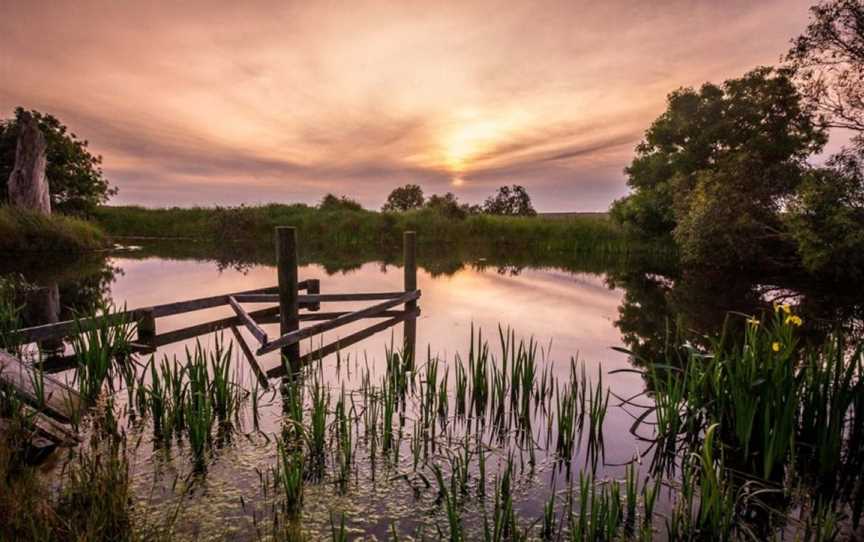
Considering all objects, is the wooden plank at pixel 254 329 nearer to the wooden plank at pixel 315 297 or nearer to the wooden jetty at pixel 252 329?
the wooden jetty at pixel 252 329

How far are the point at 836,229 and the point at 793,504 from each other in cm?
1837

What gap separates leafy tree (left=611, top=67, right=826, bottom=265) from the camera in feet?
67.9

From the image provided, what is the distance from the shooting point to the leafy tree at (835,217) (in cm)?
1630

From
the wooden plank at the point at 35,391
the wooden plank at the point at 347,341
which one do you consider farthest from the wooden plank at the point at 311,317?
the wooden plank at the point at 35,391

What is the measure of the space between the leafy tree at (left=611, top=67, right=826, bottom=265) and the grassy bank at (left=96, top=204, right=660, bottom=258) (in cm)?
347

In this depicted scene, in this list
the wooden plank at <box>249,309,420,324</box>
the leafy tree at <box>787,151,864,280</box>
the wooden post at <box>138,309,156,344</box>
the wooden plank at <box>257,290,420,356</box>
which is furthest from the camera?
the leafy tree at <box>787,151,864,280</box>

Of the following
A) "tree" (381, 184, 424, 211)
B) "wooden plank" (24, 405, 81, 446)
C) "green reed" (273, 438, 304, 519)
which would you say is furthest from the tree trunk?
"tree" (381, 184, 424, 211)

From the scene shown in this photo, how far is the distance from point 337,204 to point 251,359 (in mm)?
38934

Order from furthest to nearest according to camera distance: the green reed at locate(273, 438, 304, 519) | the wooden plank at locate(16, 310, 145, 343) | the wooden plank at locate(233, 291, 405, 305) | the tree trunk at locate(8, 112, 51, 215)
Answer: the tree trunk at locate(8, 112, 51, 215) < the wooden plank at locate(233, 291, 405, 305) < the wooden plank at locate(16, 310, 145, 343) < the green reed at locate(273, 438, 304, 519)

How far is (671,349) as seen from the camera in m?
8.52

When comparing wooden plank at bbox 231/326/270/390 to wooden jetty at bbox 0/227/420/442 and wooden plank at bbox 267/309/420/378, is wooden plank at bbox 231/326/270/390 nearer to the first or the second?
wooden jetty at bbox 0/227/420/442

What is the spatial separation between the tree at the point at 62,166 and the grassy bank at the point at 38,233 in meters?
9.87

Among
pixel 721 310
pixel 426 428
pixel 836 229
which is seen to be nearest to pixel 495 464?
pixel 426 428

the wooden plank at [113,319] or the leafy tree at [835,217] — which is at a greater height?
the leafy tree at [835,217]
